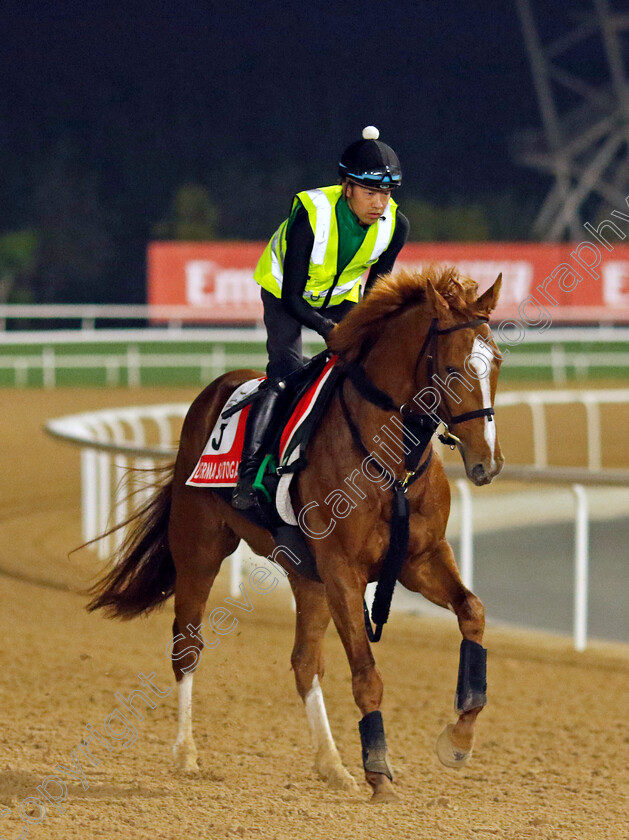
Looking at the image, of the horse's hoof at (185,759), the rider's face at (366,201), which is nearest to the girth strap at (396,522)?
the rider's face at (366,201)

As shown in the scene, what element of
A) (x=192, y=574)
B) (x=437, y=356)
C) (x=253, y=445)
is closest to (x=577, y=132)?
(x=192, y=574)

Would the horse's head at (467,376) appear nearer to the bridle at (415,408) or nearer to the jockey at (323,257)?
the bridle at (415,408)

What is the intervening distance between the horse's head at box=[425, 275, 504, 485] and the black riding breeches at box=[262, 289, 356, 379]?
81 centimetres

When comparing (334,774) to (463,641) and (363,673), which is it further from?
(463,641)

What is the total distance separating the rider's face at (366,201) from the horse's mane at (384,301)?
0.22 meters

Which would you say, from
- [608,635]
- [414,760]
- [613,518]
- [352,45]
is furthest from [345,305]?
[352,45]

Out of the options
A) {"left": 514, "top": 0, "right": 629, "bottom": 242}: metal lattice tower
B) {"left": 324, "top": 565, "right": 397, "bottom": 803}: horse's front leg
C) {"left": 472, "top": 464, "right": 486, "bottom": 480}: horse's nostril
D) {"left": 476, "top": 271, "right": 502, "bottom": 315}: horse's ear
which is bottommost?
{"left": 324, "top": 565, "right": 397, "bottom": 803}: horse's front leg

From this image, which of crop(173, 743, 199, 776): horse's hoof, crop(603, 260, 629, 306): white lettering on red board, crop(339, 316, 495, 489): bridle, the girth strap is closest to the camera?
crop(339, 316, 495, 489): bridle

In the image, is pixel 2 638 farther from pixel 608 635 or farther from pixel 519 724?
pixel 608 635

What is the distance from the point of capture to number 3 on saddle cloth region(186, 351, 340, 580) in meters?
3.98

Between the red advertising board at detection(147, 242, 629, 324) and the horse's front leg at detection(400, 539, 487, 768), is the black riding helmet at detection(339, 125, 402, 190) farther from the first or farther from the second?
the red advertising board at detection(147, 242, 629, 324)

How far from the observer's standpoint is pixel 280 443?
411cm

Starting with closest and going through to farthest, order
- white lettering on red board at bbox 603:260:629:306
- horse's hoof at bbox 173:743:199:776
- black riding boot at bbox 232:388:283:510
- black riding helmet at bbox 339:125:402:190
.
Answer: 1. black riding helmet at bbox 339:125:402:190
2. black riding boot at bbox 232:388:283:510
3. horse's hoof at bbox 173:743:199:776
4. white lettering on red board at bbox 603:260:629:306

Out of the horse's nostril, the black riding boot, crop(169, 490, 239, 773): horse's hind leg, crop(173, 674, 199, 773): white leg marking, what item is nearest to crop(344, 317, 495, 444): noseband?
the horse's nostril
